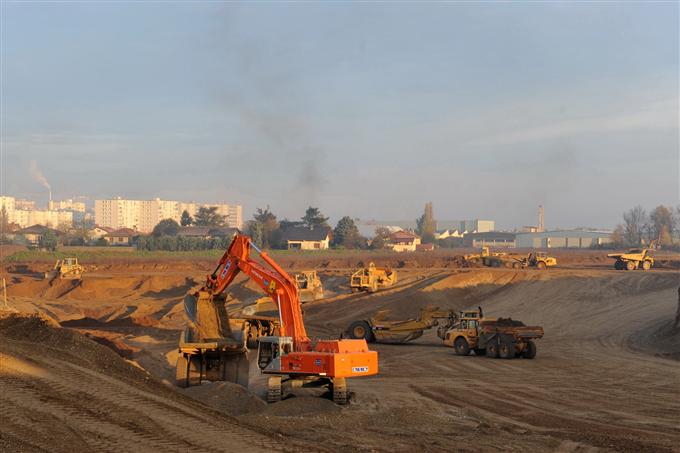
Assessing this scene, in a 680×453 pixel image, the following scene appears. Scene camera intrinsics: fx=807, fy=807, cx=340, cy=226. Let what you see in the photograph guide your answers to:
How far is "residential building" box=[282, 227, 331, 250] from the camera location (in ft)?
346

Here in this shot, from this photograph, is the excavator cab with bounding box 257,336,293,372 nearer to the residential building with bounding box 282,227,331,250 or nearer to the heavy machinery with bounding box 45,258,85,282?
the heavy machinery with bounding box 45,258,85,282

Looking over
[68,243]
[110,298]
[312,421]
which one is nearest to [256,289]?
[110,298]

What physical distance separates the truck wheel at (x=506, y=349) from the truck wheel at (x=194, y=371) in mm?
13517

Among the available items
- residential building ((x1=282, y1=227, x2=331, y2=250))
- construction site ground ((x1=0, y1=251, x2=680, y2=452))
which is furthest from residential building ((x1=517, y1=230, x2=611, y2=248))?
construction site ground ((x1=0, y1=251, x2=680, y2=452))

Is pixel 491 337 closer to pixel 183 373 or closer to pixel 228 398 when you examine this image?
pixel 183 373

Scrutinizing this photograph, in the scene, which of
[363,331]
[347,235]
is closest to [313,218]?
[347,235]

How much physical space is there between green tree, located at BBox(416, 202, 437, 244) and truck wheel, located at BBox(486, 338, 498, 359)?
12653 cm

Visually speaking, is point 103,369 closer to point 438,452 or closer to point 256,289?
point 438,452

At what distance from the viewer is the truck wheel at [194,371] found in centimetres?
1975

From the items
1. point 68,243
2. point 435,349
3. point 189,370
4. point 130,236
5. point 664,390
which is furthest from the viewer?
point 130,236

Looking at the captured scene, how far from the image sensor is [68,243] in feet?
385

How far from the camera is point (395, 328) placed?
34.6 metres

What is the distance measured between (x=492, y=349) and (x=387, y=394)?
395 inches

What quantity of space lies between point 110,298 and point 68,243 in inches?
2385
